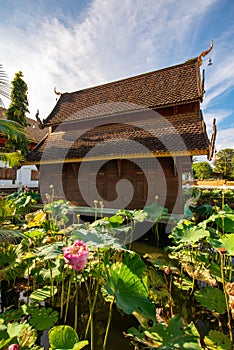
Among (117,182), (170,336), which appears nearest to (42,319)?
(170,336)

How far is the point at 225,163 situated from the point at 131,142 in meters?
25.9

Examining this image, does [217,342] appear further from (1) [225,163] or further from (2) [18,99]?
(1) [225,163]

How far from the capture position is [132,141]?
701cm

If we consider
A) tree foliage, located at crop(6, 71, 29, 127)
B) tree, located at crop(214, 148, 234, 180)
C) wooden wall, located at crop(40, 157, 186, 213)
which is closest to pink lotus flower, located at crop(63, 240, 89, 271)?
wooden wall, located at crop(40, 157, 186, 213)

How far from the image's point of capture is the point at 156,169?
6.88m

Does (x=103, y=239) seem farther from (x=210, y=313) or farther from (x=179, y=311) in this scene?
(x=210, y=313)

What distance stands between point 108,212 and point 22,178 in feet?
31.3

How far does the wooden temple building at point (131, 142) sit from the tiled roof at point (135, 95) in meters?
0.04

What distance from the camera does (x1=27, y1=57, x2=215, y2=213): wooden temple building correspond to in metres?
6.55

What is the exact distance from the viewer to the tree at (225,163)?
26469 mm

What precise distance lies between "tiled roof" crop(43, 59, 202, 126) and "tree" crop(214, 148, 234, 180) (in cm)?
2054

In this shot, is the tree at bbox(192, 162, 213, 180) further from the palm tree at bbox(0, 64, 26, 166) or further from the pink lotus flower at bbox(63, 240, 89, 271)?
the pink lotus flower at bbox(63, 240, 89, 271)

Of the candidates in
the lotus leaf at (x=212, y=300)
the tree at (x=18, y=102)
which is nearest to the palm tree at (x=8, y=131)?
the lotus leaf at (x=212, y=300)

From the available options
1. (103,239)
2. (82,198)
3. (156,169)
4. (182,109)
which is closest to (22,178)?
(82,198)
